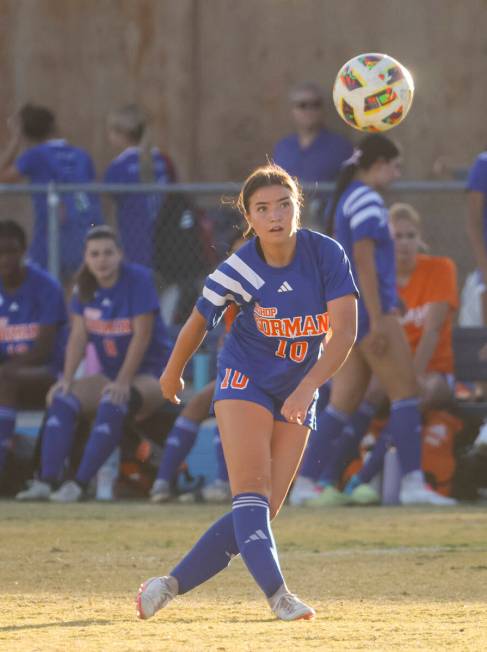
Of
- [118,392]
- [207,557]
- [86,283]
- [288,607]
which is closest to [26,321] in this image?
[86,283]

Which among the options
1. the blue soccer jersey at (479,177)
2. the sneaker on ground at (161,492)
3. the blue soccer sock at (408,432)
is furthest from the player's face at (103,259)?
the blue soccer jersey at (479,177)

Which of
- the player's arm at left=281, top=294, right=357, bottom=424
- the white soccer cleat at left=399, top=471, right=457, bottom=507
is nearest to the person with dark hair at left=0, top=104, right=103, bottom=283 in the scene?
the white soccer cleat at left=399, top=471, right=457, bottom=507

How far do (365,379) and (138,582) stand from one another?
3604 millimetres

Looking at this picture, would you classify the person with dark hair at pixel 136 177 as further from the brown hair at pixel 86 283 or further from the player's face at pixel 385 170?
the player's face at pixel 385 170

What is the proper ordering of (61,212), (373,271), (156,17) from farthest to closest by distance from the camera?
(156,17)
(61,212)
(373,271)

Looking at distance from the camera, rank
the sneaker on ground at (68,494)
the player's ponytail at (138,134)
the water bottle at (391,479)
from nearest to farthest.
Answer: the water bottle at (391,479) < the sneaker on ground at (68,494) < the player's ponytail at (138,134)

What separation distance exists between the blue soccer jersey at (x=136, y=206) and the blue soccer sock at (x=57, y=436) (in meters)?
1.66

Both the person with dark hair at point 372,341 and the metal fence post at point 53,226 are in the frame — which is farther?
the metal fence post at point 53,226

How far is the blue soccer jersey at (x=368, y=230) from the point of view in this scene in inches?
400

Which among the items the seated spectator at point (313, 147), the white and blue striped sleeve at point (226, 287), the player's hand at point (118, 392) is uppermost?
the seated spectator at point (313, 147)

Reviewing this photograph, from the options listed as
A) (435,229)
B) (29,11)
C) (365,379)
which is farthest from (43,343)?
(29,11)

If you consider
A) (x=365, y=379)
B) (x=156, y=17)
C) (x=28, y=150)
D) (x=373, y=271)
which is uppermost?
(x=156, y=17)

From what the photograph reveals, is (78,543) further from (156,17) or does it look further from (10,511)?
(156,17)

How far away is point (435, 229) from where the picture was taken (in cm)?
1298
